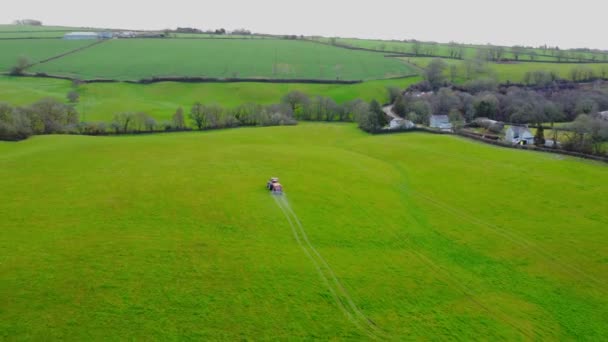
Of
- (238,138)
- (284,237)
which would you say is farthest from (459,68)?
(284,237)

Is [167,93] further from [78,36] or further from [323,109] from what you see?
[78,36]

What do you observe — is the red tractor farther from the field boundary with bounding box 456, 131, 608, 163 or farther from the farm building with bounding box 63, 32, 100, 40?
the farm building with bounding box 63, 32, 100, 40

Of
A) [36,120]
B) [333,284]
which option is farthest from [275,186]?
[36,120]

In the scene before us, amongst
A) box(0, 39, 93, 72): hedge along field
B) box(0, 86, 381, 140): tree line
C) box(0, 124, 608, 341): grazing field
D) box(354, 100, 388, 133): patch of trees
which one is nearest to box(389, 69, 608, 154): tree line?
box(354, 100, 388, 133): patch of trees

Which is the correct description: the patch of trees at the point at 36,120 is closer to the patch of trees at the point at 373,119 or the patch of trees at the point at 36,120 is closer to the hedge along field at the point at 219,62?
the hedge along field at the point at 219,62

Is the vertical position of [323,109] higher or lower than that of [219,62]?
lower

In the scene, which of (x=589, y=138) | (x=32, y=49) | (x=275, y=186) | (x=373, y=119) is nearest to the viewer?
(x=275, y=186)

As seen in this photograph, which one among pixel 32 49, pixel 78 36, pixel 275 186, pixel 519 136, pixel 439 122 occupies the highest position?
pixel 78 36
